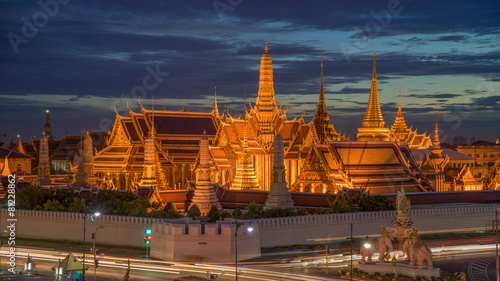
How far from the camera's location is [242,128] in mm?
71625

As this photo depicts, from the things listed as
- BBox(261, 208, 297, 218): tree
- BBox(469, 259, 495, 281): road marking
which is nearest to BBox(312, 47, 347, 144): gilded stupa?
BBox(261, 208, 297, 218): tree

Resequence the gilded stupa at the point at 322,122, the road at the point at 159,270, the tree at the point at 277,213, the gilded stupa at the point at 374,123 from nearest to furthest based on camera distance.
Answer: the road at the point at 159,270, the tree at the point at 277,213, the gilded stupa at the point at 374,123, the gilded stupa at the point at 322,122

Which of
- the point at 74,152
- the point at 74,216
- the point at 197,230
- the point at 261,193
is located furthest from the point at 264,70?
the point at 74,152

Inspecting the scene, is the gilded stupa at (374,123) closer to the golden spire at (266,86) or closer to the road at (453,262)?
the golden spire at (266,86)

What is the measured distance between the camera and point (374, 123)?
245ft

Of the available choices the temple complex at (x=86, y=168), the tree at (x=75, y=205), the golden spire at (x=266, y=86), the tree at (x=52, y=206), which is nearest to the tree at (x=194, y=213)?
the tree at (x=75, y=205)

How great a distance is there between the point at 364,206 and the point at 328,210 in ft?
6.41

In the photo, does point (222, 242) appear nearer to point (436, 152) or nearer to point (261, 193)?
point (261, 193)

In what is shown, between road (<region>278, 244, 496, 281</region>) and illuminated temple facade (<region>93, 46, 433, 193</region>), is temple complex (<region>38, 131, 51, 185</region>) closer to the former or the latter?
illuminated temple facade (<region>93, 46, 433, 193</region>)

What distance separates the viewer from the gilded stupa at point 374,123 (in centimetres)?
7431

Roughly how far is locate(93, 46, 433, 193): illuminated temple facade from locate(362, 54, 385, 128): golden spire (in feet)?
0.27

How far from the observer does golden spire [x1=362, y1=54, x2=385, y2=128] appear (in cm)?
7450

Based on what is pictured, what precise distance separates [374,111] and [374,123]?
1.01 metres

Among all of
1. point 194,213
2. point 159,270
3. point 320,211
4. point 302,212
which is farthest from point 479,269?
point 194,213
